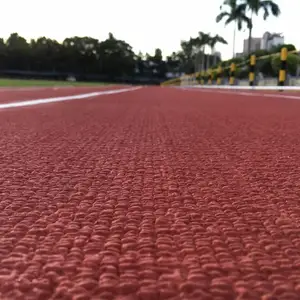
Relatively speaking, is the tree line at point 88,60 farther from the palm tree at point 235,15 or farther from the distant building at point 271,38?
the palm tree at point 235,15

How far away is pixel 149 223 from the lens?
2.74 feet

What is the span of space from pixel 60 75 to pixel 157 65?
904 inches

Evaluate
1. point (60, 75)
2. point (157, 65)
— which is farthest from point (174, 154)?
point (157, 65)

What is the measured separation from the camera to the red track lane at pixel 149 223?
0.57m

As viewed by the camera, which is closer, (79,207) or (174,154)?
(79,207)

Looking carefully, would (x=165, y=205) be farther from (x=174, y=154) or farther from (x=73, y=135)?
(x=73, y=135)

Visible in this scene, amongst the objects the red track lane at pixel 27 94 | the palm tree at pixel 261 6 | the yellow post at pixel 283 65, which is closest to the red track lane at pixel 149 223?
the red track lane at pixel 27 94

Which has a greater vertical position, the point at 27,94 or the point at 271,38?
the point at 271,38

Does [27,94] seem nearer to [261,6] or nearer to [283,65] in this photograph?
[283,65]

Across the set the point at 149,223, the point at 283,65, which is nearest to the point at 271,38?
the point at 283,65

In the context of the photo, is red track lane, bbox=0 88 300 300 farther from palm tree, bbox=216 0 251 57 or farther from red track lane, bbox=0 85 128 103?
palm tree, bbox=216 0 251 57

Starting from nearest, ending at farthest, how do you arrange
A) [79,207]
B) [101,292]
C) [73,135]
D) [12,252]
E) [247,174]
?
[101,292]
[12,252]
[79,207]
[247,174]
[73,135]

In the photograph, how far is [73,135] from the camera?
2.25 meters

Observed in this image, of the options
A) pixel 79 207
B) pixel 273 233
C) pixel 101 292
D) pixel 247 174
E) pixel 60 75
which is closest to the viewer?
pixel 101 292
